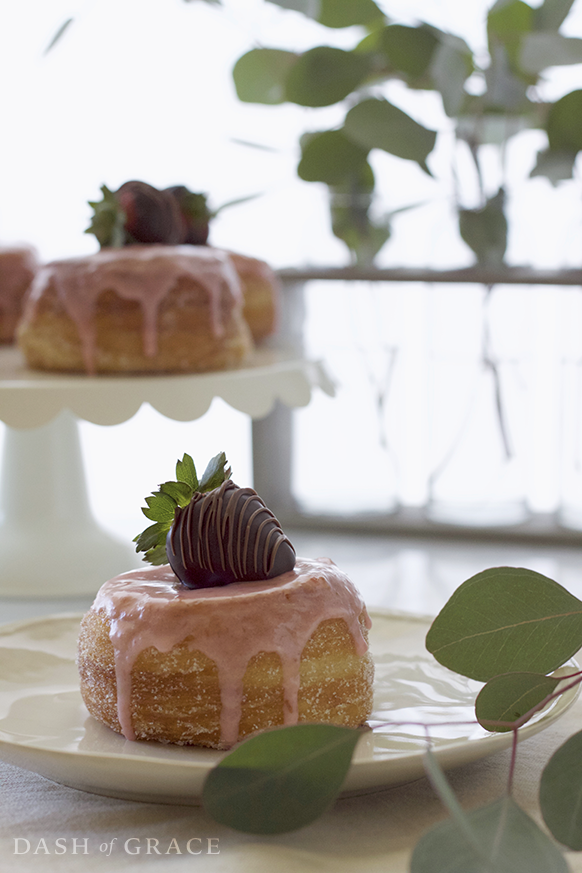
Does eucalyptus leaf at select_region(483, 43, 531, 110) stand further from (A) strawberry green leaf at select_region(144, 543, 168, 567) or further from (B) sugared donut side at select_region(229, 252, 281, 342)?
(A) strawberry green leaf at select_region(144, 543, 168, 567)

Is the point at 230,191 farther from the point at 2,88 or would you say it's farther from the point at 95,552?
the point at 95,552

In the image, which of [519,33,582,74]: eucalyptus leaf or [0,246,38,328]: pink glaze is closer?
[519,33,582,74]: eucalyptus leaf

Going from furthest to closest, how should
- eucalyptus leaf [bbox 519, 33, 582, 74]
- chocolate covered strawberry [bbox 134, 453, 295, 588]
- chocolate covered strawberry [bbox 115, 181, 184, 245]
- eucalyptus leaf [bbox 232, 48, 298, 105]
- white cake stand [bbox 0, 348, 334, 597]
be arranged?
1. eucalyptus leaf [bbox 232, 48, 298, 105]
2. eucalyptus leaf [bbox 519, 33, 582, 74]
3. chocolate covered strawberry [bbox 115, 181, 184, 245]
4. white cake stand [bbox 0, 348, 334, 597]
5. chocolate covered strawberry [bbox 134, 453, 295, 588]

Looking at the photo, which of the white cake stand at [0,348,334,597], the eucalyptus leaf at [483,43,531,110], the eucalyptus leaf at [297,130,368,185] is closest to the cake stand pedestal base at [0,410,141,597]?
the white cake stand at [0,348,334,597]

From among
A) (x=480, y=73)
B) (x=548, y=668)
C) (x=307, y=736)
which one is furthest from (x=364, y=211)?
(x=307, y=736)

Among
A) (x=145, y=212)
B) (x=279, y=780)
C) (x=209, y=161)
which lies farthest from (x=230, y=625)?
(x=209, y=161)

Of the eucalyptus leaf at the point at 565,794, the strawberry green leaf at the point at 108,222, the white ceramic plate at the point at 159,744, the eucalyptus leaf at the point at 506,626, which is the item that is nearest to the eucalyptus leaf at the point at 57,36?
the strawberry green leaf at the point at 108,222
